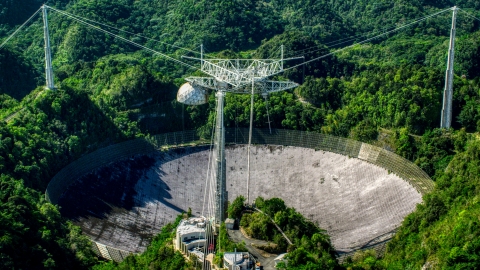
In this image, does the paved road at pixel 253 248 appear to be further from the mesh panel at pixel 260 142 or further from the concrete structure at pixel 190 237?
the mesh panel at pixel 260 142

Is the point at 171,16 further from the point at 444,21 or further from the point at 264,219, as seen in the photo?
the point at 264,219

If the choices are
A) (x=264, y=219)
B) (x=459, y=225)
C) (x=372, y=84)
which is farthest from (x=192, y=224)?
(x=372, y=84)

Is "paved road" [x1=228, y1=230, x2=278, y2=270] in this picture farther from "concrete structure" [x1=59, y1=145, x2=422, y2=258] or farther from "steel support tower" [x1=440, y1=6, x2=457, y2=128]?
"steel support tower" [x1=440, y1=6, x2=457, y2=128]

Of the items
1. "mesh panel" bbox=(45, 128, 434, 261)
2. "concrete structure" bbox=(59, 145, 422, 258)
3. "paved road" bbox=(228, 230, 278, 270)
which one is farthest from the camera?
"mesh panel" bbox=(45, 128, 434, 261)

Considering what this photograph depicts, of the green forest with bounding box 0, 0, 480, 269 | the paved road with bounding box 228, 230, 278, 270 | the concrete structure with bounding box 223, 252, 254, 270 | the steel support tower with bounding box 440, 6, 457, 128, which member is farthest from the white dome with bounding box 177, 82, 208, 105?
the steel support tower with bounding box 440, 6, 457, 128

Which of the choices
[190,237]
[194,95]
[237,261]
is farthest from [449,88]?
[237,261]

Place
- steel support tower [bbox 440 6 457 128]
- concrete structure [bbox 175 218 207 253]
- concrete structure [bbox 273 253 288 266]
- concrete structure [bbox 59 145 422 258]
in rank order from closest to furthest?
concrete structure [bbox 273 253 288 266], concrete structure [bbox 175 218 207 253], concrete structure [bbox 59 145 422 258], steel support tower [bbox 440 6 457 128]
